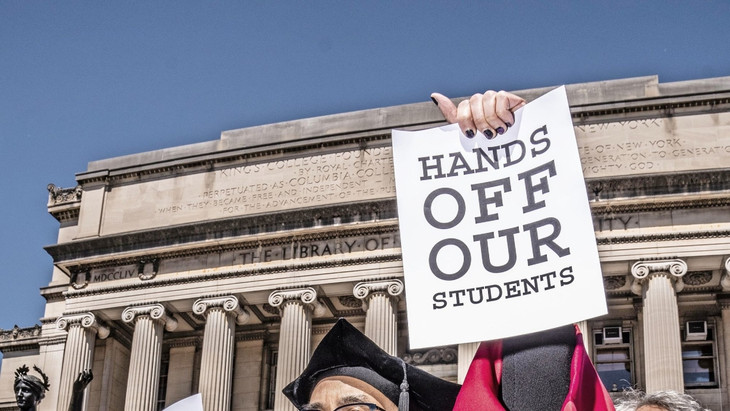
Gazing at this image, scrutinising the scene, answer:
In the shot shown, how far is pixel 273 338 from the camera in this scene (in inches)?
1640

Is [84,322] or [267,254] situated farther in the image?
[84,322]

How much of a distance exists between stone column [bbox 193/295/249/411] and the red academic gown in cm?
3322

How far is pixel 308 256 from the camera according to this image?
3934 cm

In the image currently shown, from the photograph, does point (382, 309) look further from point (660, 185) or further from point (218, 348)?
point (660, 185)

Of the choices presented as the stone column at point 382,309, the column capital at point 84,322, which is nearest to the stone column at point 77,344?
the column capital at point 84,322

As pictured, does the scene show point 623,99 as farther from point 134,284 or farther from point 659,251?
point 134,284

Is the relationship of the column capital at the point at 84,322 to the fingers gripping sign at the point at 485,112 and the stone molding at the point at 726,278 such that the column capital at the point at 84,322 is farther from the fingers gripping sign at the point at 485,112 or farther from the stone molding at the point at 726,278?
the fingers gripping sign at the point at 485,112

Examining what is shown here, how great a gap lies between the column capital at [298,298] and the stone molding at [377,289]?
144cm

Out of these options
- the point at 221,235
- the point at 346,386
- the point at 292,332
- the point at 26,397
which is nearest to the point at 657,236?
the point at 292,332

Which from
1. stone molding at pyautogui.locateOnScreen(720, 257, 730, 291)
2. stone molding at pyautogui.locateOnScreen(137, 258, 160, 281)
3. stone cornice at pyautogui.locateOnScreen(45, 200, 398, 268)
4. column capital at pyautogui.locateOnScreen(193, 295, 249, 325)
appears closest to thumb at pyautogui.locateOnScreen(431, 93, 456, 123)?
stone molding at pyautogui.locateOnScreen(720, 257, 730, 291)

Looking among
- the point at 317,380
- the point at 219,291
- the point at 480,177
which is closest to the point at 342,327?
the point at 317,380

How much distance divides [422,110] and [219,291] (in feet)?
29.0

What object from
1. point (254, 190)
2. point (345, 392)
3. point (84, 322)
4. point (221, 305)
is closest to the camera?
point (345, 392)

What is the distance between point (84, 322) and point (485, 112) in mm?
36964
